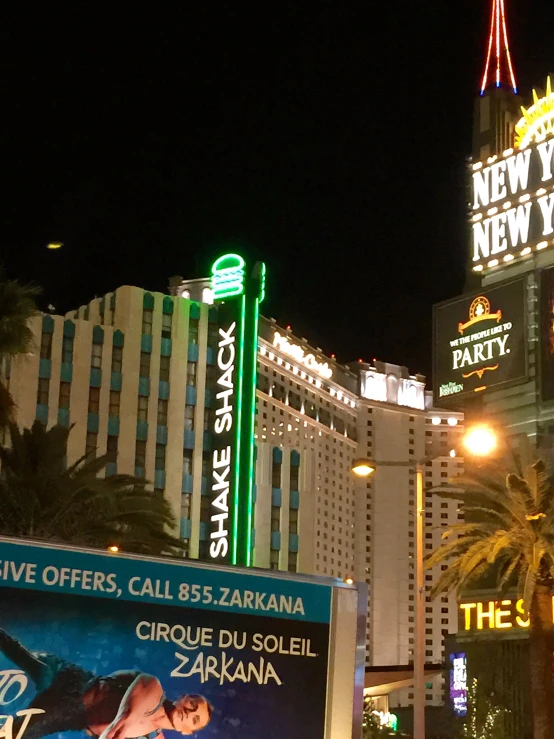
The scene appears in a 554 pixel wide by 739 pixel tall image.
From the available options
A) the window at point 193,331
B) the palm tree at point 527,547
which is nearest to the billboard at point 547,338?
the palm tree at point 527,547

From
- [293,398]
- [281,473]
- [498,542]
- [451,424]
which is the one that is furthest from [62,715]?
[451,424]

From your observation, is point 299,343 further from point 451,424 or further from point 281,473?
point 281,473

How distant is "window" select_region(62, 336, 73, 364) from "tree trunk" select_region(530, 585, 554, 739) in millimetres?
39931

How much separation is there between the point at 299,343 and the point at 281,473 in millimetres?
58589

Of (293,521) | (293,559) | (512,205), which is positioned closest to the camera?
(512,205)

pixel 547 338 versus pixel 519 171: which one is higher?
pixel 519 171

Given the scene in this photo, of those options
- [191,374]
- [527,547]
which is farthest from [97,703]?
[191,374]

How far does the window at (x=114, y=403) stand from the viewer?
230ft

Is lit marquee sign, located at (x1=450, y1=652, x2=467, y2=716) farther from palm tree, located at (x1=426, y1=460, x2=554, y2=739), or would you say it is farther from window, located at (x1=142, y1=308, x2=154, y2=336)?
window, located at (x1=142, y1=308, x2=154, y2=336)

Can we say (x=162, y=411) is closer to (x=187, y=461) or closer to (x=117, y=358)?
(x=187, y=461)

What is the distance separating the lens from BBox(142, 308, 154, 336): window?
72.2 metres

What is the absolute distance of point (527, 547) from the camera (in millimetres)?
35969

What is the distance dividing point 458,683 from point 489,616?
3341mm

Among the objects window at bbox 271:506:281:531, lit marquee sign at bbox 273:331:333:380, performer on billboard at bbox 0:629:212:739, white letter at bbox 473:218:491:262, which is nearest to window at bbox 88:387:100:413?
window at bbox 271:506:281:531
